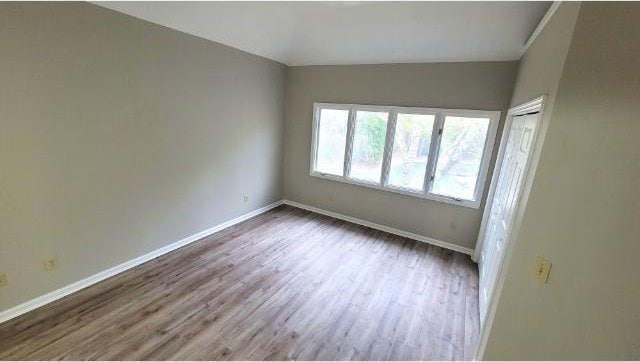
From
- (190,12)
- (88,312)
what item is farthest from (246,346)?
(190,12)

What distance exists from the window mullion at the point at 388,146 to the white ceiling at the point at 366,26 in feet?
2.57

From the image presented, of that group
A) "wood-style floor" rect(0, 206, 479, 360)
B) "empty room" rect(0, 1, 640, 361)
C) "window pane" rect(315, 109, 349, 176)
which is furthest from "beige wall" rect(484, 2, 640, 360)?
"window pane" rect(315, 109, 349, 176)

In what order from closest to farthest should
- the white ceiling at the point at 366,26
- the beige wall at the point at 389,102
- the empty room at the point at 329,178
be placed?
the empty room at the point at 329,178
the white ceiling at the point at 366,26
the beige wall at the point at 389,102

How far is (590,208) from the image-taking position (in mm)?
1291

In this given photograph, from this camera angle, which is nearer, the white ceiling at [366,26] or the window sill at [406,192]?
the white ceiling at [366,26]

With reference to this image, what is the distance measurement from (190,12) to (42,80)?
1420 mm

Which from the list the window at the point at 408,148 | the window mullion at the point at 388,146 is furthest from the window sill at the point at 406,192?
the window mullion at the point at 388,146

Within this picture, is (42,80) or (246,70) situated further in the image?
(246,70)

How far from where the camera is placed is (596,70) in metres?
1.21

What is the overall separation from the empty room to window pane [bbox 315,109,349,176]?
1.6 inches

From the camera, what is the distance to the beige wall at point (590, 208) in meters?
1.19

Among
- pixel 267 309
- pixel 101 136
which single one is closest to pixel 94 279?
pixel 101 136

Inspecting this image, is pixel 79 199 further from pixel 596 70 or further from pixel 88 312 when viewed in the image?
pixel 596 70

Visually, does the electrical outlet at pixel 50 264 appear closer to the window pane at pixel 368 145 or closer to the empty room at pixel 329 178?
the empty room at pixel 329 178
